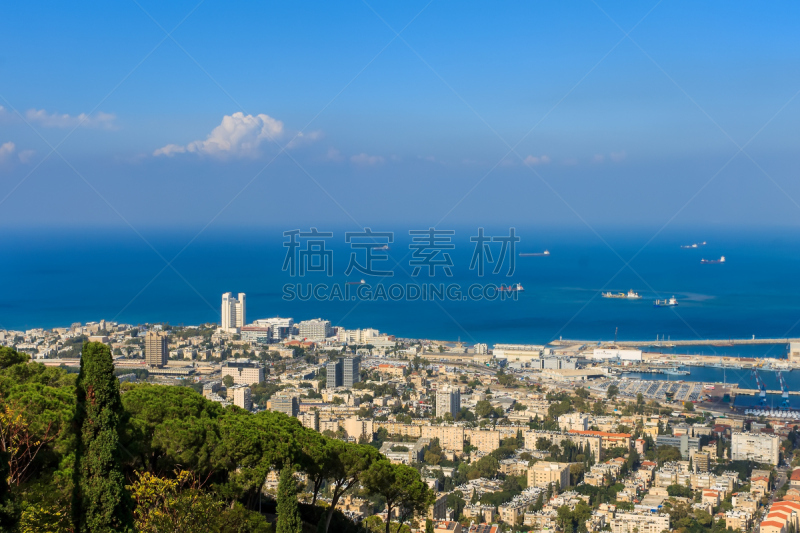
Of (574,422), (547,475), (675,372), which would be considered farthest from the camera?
(675,372)

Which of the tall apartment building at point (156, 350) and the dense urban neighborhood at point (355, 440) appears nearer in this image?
the dense urban neighborhood at point (355, 440)

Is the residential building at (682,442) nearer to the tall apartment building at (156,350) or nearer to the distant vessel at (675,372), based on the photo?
the distant vessel at (675,372)

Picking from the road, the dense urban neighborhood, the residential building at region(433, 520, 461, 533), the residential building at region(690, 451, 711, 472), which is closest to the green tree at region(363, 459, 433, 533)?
the dense urban neighborhood

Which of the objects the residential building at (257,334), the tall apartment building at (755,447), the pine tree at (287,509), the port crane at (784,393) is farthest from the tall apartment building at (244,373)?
the pine tree at (287,509)

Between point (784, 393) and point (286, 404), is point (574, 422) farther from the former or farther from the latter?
point (286, 404)

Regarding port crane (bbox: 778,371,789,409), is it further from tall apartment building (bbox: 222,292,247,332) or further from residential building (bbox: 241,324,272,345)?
tall apartment building (bbox: 222,292,247,332)

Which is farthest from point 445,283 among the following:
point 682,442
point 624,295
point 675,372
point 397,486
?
point 397,486
